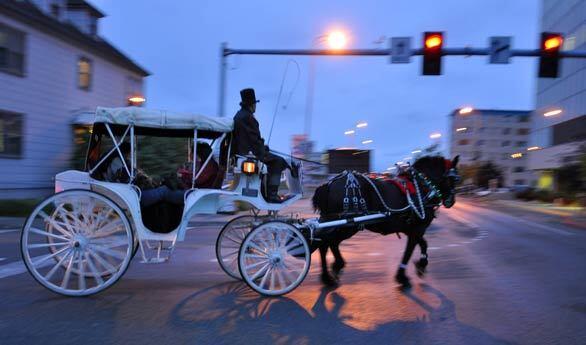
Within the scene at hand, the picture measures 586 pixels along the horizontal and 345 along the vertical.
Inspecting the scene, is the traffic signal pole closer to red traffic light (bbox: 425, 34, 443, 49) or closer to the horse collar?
red traffic light (bbox: 425, 34, 443, 49)

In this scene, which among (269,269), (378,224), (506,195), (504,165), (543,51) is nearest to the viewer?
(269,269)

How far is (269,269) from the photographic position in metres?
5.78

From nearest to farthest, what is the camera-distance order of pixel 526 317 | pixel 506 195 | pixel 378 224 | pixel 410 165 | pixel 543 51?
1. pixel 526 317
2. pixel 378 224
3. pixel 410 165
4. pixel 543 51
5. pixel 506 195

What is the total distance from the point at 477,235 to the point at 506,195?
38875 mm

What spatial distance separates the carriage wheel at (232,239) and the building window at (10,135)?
1304 centimetres

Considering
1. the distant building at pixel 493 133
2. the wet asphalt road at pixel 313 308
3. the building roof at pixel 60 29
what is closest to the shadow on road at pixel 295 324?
the wet asphalt road at pixel 313 308

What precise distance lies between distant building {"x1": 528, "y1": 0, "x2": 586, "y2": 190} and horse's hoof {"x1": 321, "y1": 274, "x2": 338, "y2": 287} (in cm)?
3766

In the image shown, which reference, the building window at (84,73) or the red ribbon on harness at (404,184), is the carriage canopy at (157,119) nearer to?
the red ribbon on harness at (404,184)

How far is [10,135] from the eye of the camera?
1669 centimetres

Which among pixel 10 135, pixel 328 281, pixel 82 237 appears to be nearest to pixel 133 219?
pixel 82 237

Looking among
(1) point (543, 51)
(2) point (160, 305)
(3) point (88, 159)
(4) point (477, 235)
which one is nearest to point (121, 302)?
(2) point (160, 305)

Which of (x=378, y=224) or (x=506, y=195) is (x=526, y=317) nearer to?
(x=378, y=224)

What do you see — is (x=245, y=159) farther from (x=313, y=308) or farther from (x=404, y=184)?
(x=404, y=184)

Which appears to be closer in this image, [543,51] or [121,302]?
[121,302]
